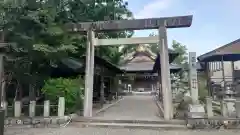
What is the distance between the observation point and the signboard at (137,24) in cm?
880

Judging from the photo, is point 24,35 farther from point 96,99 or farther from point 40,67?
point 96,99

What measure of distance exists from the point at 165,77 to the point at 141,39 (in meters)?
1.95

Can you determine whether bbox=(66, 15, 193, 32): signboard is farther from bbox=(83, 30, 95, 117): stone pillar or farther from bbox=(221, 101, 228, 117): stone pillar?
bbox=(221, 101, 228, 117): stone pillar

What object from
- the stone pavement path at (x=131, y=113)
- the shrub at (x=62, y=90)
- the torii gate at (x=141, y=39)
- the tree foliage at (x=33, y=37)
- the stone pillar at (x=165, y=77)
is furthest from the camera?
the stone pavement path at (x=131, y=113)

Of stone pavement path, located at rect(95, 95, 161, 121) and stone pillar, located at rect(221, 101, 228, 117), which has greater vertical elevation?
stone pillar, located at rect(221, 101, 228, 117)

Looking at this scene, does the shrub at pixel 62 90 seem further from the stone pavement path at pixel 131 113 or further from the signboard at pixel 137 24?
the signboard at pixel 137 24

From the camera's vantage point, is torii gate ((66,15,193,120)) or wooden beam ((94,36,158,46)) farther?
wooden beam ((94,36,158,46))

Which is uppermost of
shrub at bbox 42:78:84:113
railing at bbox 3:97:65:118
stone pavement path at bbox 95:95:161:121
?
shrub at bbox 42:78:84:113

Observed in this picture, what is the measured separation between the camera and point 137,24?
9.27m

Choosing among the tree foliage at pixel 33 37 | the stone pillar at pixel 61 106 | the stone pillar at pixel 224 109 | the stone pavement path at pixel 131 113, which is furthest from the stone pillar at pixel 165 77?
the stone pillar at pixel 61 106

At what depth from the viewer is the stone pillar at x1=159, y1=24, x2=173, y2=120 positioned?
8.56 meters

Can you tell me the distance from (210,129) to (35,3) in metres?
8.27

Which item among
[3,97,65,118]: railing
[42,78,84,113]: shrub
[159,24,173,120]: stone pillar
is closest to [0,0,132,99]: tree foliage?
[42,78,84,113]: shrub

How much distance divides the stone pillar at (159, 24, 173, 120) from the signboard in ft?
1.02
